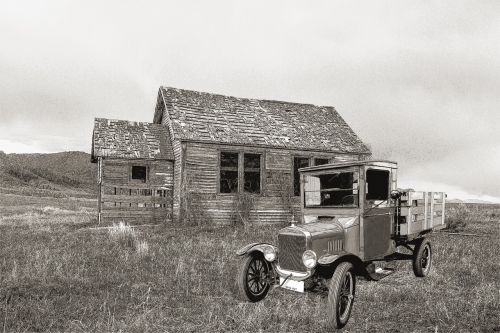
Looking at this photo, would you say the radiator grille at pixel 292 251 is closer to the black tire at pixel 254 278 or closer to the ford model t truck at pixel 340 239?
the ford model t truck at pixel 340 239

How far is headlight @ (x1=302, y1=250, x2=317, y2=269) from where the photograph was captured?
5.72 m

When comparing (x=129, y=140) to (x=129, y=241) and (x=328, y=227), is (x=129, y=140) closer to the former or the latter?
(x=129, y=241)

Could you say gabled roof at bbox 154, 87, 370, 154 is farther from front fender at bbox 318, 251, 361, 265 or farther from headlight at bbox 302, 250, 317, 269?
front fender at bbox 318, 251, 361, 265

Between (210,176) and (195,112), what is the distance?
3.25 meters

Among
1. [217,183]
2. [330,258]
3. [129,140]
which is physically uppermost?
[129,140]

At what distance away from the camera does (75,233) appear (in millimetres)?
14031

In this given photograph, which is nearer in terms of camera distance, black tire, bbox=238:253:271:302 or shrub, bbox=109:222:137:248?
black tire, bbox=238:253:271:302

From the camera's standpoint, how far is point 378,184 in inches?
295

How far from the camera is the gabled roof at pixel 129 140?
56.8 ft

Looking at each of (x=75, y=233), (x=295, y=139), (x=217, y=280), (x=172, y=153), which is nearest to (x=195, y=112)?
(x=172, y=153)

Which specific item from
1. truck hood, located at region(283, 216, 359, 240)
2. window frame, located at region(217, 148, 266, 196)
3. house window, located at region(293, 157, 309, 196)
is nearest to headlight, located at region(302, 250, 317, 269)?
truck hood, located at region(283, 216, 359, 240)

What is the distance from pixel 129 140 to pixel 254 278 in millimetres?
12993

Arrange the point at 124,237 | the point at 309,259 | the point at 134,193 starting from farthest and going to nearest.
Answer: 1. the point at 134,193
2. the point at 124,237
3. the point at 309,259

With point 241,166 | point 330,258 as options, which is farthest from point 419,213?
point 241,166
